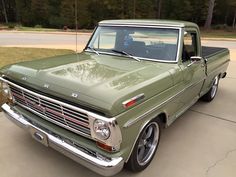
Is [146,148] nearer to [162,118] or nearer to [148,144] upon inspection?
[148,144]

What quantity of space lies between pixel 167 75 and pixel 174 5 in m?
41.0

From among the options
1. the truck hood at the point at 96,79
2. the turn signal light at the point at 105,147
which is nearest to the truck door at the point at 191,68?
the truck hood at the point at 96,79

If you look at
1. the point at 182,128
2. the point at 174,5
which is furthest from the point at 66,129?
the point at 174,5

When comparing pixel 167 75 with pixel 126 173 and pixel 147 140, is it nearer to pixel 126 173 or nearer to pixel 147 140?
pixel 147 140

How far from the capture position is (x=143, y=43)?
4.06 meters

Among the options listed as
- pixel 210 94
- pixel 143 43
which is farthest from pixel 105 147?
pixel 210 94

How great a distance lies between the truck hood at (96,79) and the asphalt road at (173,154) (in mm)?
1065

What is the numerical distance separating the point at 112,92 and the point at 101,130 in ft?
1.34

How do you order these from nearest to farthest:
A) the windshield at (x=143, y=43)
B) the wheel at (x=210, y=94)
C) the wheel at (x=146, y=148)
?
the wheel at (x=146, y=148) < the windshield at (x=143, y=43) < the wheel at (x=210, y=94)

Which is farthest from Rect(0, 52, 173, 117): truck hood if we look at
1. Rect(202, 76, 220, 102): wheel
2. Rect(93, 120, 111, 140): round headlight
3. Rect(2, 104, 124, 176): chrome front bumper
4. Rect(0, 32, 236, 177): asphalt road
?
Rect(202, 76, 220, 102): wheel

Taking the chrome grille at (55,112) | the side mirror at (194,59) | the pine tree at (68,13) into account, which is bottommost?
the pine tree at (68,13)

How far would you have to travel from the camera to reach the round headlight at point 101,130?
2.49 meters

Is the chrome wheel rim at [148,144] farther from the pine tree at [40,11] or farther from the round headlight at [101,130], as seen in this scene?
the pine tree at [40,11]

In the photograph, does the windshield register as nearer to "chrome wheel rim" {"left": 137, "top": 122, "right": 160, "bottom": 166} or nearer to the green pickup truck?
the green pickup truck
